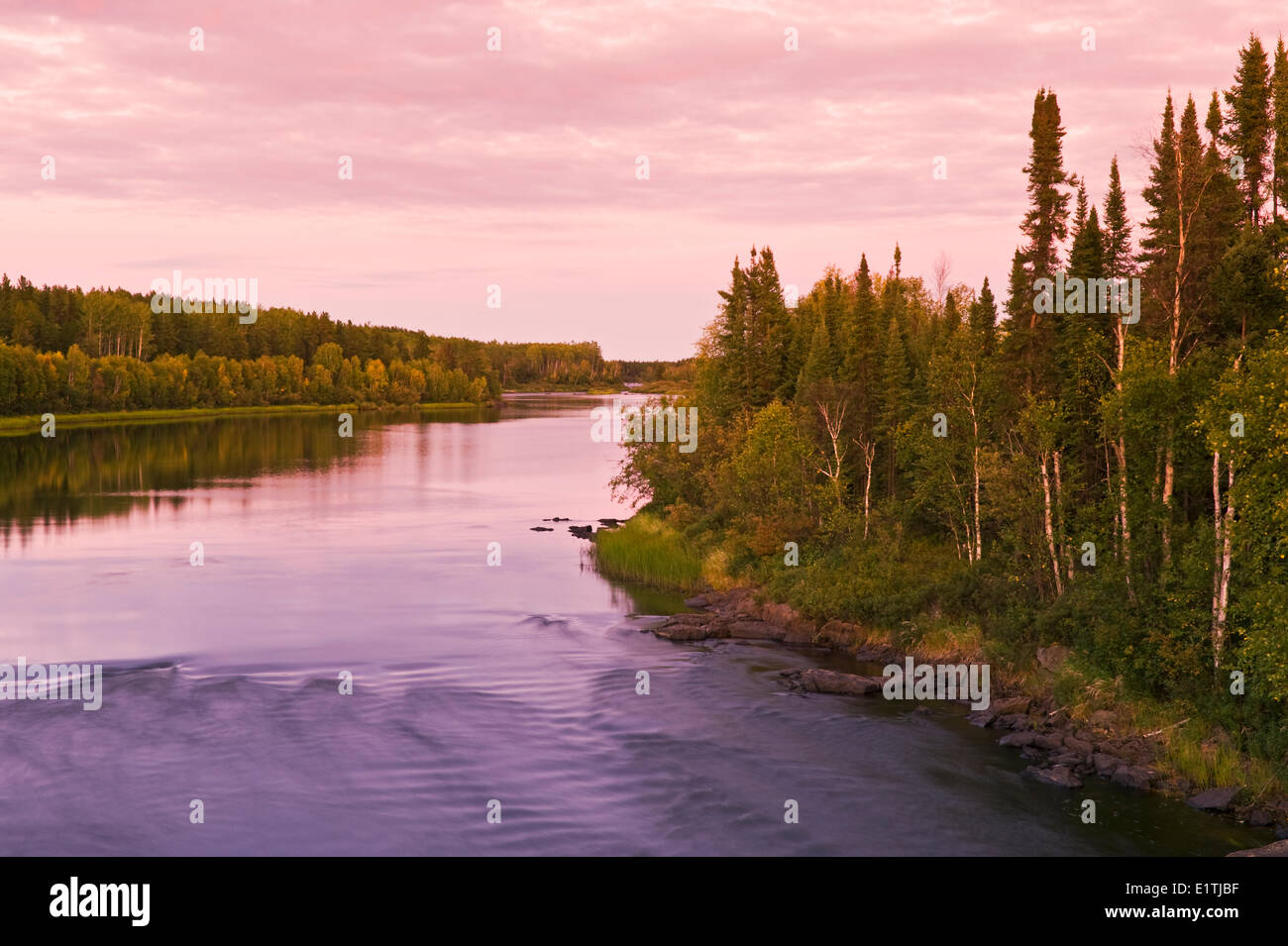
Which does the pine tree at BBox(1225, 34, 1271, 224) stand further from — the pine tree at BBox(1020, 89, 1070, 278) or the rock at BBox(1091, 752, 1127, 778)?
the rock at BBox(1091, 752, 1127, 778)

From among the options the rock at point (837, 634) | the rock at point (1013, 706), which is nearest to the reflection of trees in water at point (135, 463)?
the rock at point (837, 634)

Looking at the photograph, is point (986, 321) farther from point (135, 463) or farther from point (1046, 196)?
point (135, 463)

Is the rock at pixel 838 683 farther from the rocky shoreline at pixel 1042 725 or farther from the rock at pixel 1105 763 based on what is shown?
→ the rock at pixel 1105 763

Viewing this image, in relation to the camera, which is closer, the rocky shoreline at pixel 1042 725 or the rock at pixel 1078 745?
the rocky shoreline at pixel 1042 725

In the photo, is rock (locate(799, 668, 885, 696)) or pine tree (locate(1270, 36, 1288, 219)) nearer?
pine tree (locate(1270, 36, 1288, 219))

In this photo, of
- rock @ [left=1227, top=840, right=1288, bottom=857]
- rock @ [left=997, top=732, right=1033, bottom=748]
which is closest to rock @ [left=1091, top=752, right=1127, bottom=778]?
rock @ [left=997, top=732, right=1033, bottom=748]

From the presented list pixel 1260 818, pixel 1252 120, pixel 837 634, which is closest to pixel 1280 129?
pixel 1252 120

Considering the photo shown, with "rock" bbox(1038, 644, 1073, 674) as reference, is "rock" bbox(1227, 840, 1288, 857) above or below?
below

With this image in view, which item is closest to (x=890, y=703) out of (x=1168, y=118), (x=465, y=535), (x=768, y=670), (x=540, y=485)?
(x=768, y=670)

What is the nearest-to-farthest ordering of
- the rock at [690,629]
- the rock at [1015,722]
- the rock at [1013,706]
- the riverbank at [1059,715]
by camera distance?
the riverbank at [1059,715] → the rock at [1015,722] → the rock at [1013,706] → the rock at [690,629]

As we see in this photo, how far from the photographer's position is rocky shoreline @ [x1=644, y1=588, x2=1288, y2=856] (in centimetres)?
3061

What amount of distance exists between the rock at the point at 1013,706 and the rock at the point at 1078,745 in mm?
3125

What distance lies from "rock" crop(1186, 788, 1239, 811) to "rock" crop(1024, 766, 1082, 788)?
3187mm

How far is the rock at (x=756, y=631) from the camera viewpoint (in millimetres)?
51188
